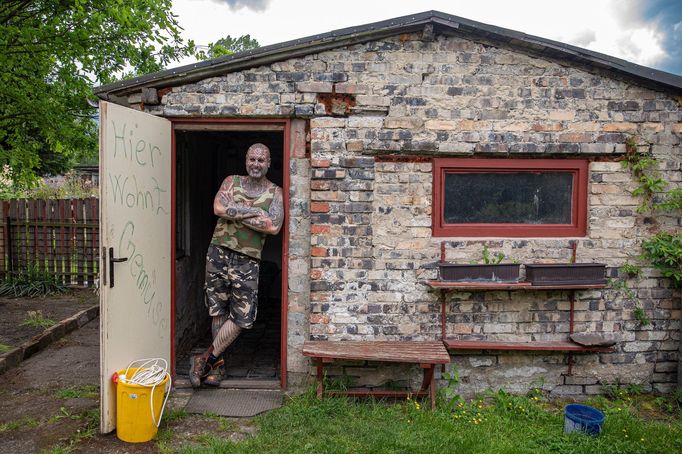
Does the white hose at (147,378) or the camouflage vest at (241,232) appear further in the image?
the camouflage vest at (241,232)

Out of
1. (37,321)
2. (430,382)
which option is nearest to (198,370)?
(430,382)

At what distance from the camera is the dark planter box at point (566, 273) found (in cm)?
442

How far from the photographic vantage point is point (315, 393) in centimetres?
443

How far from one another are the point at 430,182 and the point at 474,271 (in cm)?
93

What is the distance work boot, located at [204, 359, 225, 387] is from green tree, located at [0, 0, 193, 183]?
3.78 m

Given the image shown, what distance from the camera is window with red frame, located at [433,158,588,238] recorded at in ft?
15.0

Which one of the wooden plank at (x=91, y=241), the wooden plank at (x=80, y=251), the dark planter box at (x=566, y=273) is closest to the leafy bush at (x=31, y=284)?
the wooden plank at (x=80, y=251)

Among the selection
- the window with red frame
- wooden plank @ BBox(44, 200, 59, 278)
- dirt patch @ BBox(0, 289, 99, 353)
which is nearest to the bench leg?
the window with red frame

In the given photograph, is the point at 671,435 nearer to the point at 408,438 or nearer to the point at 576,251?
the point at 576,251

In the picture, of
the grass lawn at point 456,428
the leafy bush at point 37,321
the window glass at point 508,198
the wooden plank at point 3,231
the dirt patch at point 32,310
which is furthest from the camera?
the wooden plank at point 3,231

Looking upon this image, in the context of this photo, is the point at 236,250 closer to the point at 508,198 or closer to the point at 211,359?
the point at 211,359

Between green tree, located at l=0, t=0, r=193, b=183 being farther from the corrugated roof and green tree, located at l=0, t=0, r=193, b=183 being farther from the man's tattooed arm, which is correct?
the man's tattooed arm

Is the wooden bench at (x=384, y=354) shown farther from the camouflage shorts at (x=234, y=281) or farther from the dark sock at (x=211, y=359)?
the dark sock at (x=211, y=359)

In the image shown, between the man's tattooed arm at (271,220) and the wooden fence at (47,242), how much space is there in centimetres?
585
